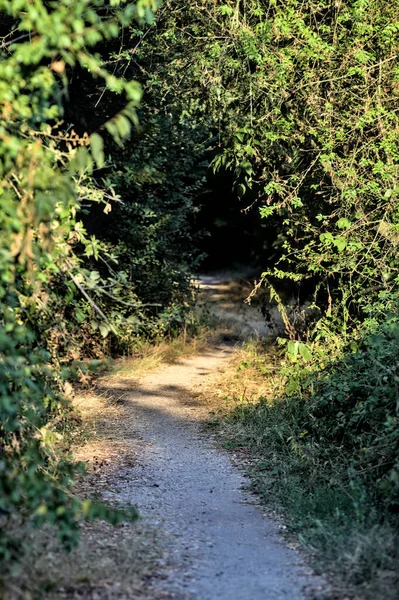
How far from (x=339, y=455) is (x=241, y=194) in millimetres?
3378

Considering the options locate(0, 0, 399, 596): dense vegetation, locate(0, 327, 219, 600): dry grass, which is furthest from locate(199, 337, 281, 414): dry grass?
locate(0, 327, 219, 600): dry grass

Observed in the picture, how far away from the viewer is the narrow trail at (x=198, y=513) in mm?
4289

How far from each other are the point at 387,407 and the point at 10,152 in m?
→ 3.22

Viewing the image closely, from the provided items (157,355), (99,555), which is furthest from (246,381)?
(99,555)

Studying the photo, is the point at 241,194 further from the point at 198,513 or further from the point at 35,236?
the point at 35,236

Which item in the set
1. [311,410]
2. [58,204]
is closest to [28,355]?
[58,204]

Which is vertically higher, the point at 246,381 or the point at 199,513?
the point at 246,381

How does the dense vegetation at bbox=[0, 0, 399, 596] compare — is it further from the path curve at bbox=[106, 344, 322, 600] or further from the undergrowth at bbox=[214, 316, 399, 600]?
the path curve at bbox=[106, 344, 322, 600]

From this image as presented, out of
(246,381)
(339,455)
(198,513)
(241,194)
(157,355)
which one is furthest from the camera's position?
(157,355)

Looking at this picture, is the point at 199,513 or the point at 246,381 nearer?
the point at 199,513

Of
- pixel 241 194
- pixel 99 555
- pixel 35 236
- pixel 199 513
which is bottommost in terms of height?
pixel 199 513

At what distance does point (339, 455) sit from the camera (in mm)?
6008

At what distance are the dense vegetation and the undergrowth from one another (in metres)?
0.03

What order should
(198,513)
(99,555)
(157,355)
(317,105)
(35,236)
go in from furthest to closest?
(157,355) < (317,105) < (198,513) < (35,236) < (99,555)
